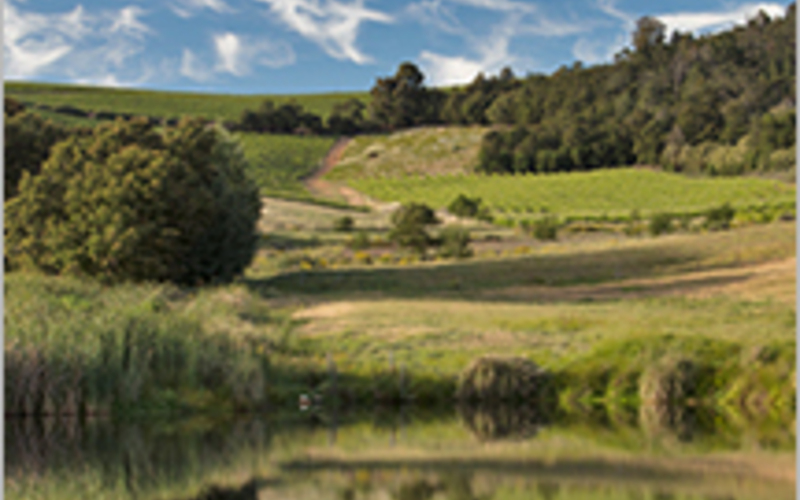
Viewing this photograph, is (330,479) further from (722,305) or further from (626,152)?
(626,152)

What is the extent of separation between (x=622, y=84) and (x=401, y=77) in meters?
35.8

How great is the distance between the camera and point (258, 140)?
469 feet

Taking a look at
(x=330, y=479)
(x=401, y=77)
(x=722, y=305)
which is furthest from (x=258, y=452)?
(x=401, y=77)

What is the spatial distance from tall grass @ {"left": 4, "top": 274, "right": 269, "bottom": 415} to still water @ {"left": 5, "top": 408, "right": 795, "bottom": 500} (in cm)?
79

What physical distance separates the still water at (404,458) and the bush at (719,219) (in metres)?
43.7

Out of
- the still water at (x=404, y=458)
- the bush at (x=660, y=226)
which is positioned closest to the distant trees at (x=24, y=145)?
the still water at (x=404, y=458)

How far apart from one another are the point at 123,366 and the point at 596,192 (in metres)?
85.3

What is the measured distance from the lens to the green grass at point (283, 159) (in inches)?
4601

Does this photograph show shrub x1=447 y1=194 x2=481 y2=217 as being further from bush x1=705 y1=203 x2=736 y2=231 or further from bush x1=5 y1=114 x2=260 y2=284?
bush x1=5 y1=114 x2=260 y2=284

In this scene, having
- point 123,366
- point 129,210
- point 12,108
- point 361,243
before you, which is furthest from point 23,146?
point 123,366

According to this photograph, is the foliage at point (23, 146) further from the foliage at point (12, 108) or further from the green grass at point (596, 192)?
the green grass at point (596, 192)

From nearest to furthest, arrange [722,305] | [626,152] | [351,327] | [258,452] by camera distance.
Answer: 1. [258,452]
2. [351,327]
3. [722,305]
4. [626,152]

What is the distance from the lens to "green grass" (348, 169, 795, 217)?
8688 cm

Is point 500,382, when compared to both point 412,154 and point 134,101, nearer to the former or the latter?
point 412,154
